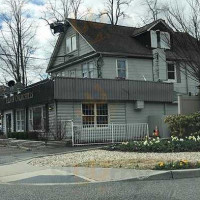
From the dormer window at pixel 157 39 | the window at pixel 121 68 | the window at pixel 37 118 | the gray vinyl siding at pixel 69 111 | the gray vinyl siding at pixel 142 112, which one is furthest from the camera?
the dormer window at pixel 157 39

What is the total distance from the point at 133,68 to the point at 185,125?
10.9 m

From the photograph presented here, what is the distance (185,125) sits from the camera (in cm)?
2162

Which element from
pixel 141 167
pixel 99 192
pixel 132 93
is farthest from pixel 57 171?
pixel 132 93

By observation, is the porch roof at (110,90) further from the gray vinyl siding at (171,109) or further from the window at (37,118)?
the window at (37,118)

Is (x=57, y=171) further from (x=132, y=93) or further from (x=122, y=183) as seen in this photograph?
(x=132, y=93)

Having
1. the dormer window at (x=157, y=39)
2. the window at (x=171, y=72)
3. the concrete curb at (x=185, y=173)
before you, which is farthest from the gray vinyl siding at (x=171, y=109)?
the concrete curb at (x=185, y=173)

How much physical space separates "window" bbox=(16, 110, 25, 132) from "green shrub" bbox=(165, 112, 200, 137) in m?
12.8

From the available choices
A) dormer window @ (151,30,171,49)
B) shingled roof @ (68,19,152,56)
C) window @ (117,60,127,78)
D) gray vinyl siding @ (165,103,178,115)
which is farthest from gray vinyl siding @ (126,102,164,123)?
dormer window @ (151,30,171,49)

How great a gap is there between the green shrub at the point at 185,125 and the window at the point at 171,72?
1155cm

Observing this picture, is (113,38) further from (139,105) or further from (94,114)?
(94,114)

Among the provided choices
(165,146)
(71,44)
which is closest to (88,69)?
(71,44)

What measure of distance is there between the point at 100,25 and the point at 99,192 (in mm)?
26686

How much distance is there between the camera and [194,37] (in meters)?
23.2

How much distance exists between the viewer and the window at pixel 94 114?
2577cm
